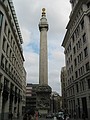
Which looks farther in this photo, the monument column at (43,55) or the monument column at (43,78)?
the monument column at (43,55)

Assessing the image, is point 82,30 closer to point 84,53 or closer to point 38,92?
point 84,53

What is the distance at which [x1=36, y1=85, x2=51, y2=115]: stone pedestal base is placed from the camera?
158ft

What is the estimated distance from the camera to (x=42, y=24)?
62.4m

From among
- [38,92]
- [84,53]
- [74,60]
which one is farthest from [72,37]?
[38,92]

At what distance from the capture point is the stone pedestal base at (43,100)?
48125 mm

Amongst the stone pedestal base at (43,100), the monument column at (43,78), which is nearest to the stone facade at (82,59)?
the monument column at (43,78)

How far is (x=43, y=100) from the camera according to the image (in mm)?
48562

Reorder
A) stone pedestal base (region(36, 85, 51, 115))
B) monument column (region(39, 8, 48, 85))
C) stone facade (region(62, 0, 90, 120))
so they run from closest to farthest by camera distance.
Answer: stone facade (region(62, 0, 90, 120)) → stone pedestal base (region(36, 85, 51, 115)) → monument column (region(39, 8, 48, 85))

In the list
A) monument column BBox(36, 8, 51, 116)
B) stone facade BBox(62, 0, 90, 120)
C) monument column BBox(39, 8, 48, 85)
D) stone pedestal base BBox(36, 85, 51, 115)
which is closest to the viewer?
stone facade BBox(62, 0, 90, 120)

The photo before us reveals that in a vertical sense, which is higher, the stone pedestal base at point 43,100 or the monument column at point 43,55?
the monument column at point 43,55

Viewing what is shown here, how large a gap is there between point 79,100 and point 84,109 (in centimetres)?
428

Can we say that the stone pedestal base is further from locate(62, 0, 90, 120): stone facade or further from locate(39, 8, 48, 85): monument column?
locate(62, 0, 90, 120): stone facade

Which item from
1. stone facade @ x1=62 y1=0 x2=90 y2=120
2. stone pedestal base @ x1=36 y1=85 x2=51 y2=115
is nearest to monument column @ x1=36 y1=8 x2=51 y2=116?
stone pedestal base @ x1=36 y1=85 x2=51 y2=115

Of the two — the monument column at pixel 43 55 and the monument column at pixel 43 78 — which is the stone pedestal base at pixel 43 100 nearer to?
the monument column at pixel 43 78
